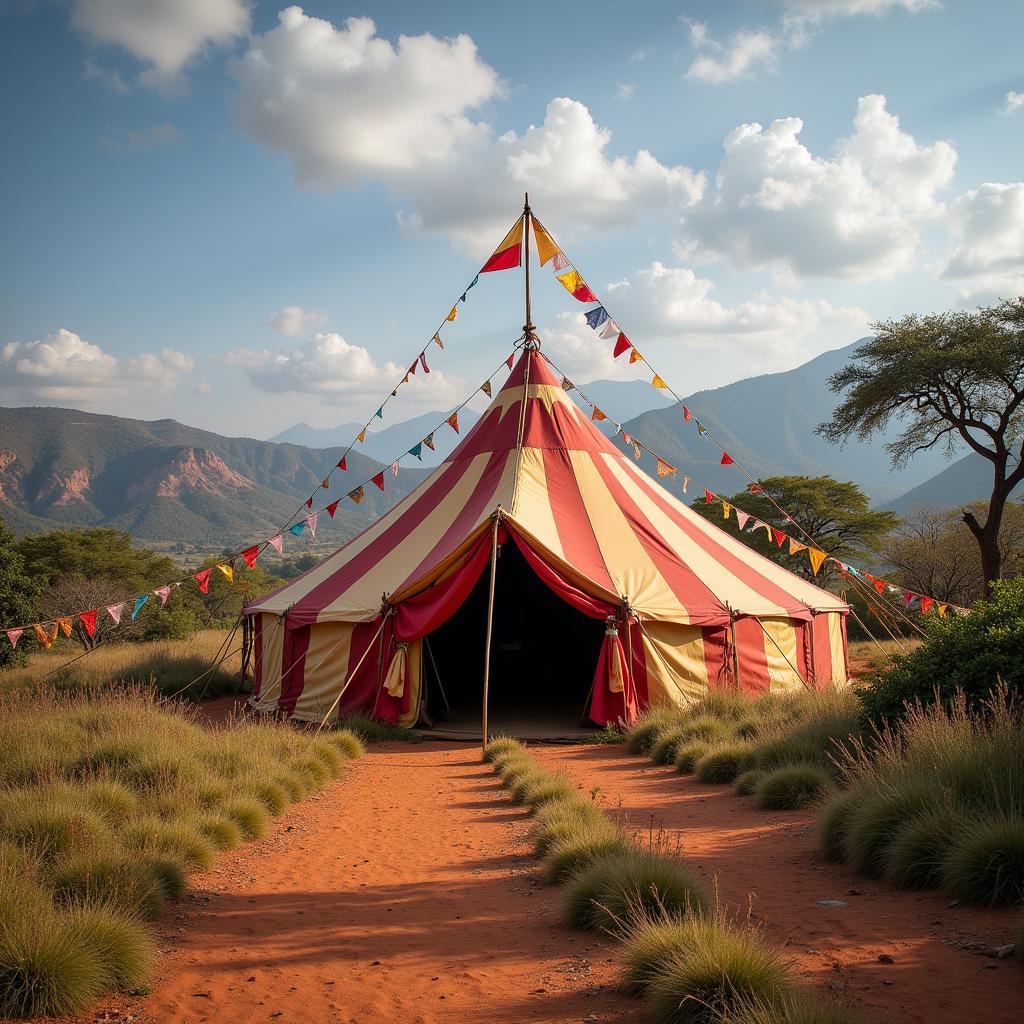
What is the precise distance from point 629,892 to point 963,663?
3.36 meters

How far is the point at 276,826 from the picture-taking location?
5.77 meters

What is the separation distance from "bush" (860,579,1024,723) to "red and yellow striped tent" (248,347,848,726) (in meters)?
3.24

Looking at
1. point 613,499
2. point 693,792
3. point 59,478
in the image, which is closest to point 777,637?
point 613,499

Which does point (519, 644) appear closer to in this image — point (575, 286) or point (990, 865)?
point (575, 286)

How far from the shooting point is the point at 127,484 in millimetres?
119625

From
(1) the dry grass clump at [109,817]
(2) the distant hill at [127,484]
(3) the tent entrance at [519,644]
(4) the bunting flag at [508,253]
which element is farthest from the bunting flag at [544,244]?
(2) the distant hill at [127,484]

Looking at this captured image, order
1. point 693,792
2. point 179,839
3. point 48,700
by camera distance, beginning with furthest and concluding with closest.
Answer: point 48,700 → point 693,792 → point 179,839

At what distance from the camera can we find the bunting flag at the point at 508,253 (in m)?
11.3

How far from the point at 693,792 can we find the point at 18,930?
192 inches

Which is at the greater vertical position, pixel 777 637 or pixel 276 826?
pixel 777 637

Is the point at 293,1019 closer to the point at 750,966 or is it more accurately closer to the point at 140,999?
the point at 140,999

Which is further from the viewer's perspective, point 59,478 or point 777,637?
point 59,478

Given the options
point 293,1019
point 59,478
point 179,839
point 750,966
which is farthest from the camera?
point 59,478

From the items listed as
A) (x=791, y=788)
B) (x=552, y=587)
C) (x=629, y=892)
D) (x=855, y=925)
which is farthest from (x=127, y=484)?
(x=855, y=925)
